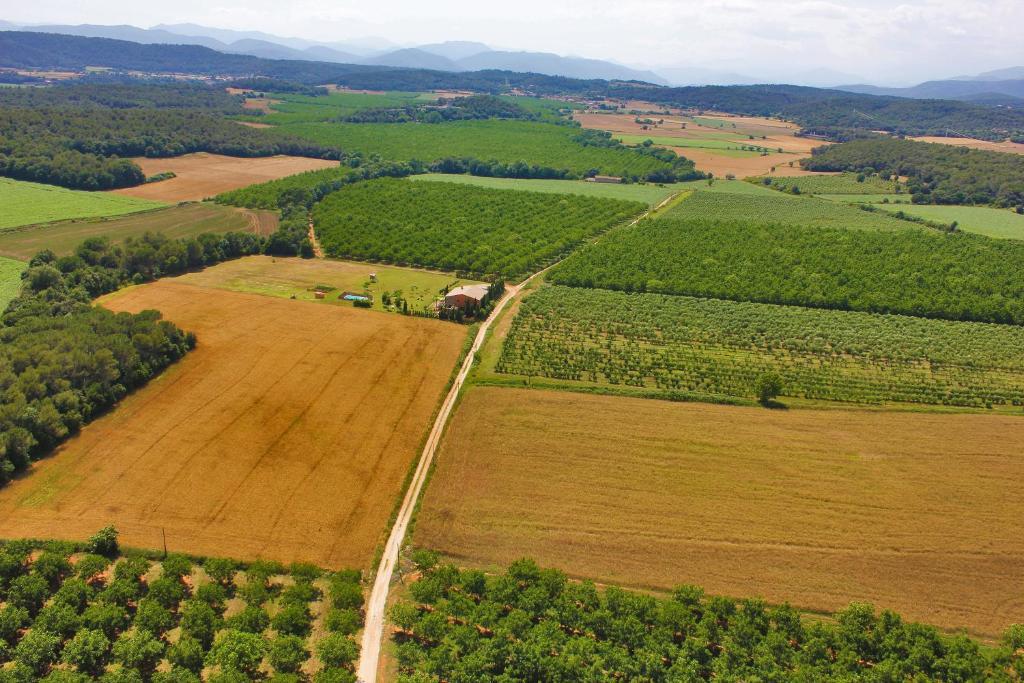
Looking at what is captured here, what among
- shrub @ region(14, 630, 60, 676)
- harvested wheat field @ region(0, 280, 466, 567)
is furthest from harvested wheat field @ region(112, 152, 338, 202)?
shrub @ region(14, 630, 60, 676)

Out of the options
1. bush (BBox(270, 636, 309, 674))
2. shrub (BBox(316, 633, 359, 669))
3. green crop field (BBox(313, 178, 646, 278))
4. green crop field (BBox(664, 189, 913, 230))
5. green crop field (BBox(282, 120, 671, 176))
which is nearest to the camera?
bush (BBox(270, 636, 309, 674))

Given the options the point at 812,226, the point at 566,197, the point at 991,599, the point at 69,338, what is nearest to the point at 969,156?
the point at 812,226

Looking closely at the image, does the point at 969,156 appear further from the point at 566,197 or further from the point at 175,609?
the point at 175,609

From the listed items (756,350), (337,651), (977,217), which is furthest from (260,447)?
(977,217)

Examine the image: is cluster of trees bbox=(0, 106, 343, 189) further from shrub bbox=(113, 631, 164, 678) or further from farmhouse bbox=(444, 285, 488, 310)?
shrub bbox=(113, 631, 164, 678)

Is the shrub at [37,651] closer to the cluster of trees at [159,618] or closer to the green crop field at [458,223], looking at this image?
the cluster of trees at [159,618]

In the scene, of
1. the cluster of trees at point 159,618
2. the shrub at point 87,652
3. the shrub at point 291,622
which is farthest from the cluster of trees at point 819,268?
the shrub at point 87,652

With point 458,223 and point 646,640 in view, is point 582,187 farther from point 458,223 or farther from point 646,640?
point 646,640
